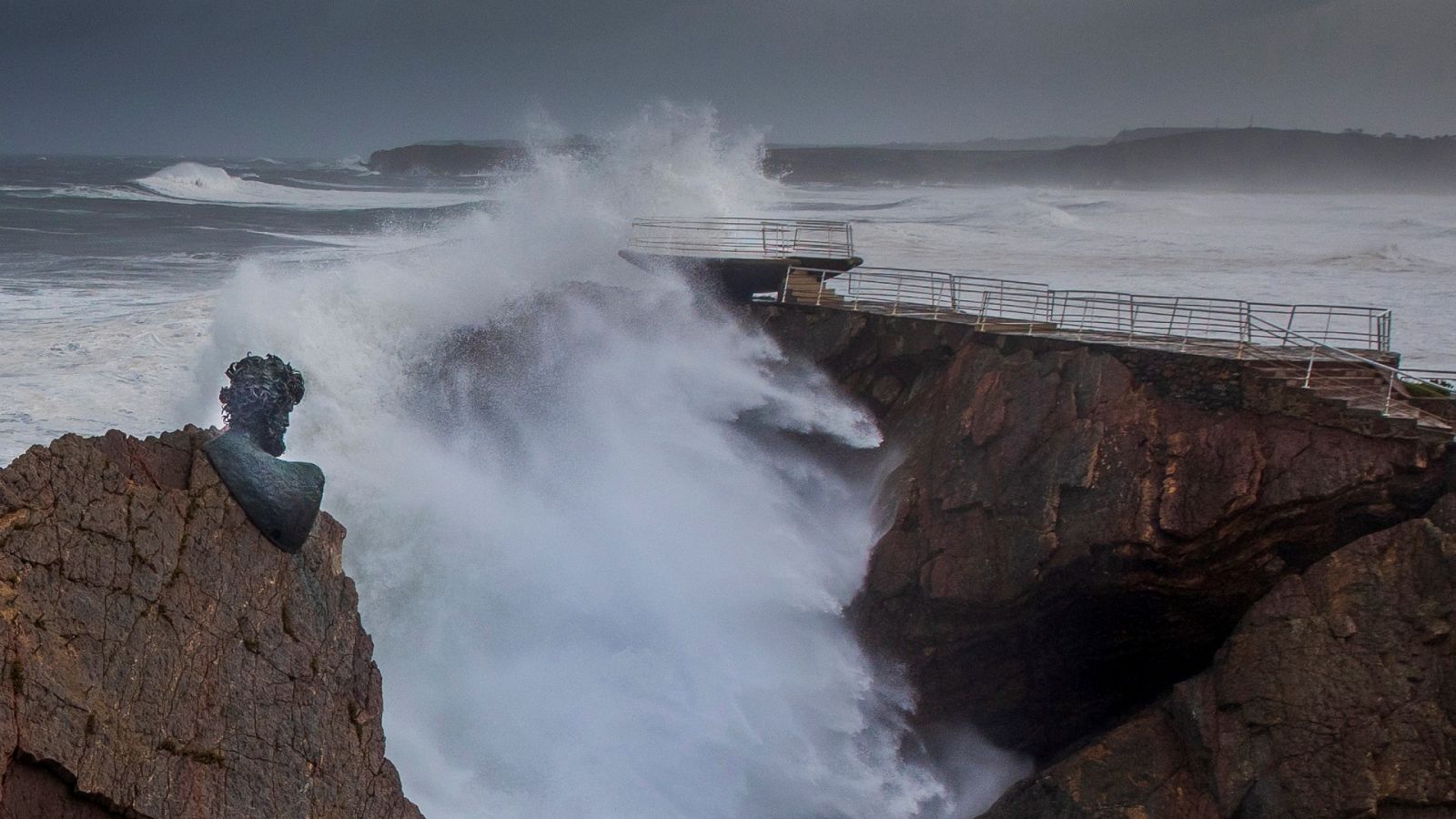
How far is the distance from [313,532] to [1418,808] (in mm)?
8653

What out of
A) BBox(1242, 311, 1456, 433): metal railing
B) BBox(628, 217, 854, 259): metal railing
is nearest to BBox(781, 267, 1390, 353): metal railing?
BBox(1242, 311, 1456, 433): metal railing

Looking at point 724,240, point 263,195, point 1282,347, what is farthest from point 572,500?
point 263,195

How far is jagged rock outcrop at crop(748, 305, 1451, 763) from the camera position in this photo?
10.3 meters

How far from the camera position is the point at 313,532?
714cm

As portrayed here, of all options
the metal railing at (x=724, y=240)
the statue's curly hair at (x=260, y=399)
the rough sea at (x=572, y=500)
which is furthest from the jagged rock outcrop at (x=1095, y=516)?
the statue's curly hair at (x=260, y=399)

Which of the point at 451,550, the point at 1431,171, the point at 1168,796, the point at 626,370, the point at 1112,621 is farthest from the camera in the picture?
the point at 1431,171

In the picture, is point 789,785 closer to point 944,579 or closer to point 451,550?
point 944,579

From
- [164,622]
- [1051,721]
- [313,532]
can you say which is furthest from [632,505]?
[164,622]

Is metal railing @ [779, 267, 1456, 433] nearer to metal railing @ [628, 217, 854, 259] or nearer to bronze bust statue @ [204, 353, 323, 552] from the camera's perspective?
metal railing @ [628, 217, 854, 259]

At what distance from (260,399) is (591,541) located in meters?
6.78

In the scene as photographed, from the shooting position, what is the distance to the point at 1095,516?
36.2ft

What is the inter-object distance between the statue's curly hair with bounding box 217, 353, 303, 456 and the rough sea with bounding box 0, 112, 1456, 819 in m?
4.93

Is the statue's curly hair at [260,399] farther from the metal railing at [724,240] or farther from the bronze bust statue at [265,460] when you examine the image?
the metal railing at [724,240]

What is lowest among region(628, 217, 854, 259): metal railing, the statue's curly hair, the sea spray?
the sea spray
